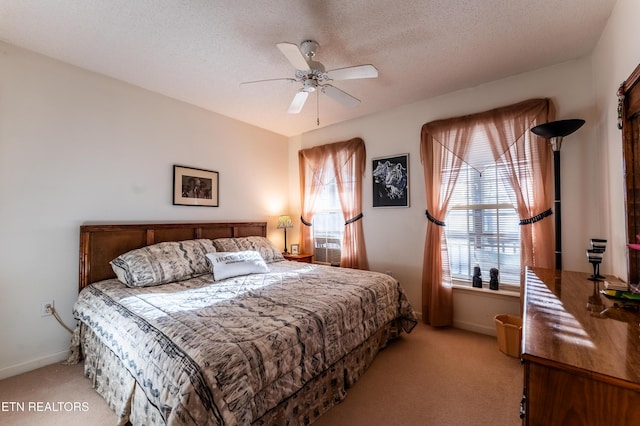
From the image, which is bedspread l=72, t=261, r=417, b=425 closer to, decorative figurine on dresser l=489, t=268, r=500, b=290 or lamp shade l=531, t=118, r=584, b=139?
decorative figurine on dresser l=489, t=268, r=500, b=290

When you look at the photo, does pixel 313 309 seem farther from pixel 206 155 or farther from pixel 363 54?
pixel 206 155

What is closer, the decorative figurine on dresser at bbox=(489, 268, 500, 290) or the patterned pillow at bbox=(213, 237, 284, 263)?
the decorative figurine on dresser at bbox=(489, 268, 500, 290)

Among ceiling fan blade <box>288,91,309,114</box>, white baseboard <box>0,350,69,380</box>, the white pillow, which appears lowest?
white baseboard <box>0,350,69,380</box>

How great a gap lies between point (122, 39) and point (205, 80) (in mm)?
738

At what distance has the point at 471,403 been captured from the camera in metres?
1.82

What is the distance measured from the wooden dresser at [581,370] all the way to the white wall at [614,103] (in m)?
1.15

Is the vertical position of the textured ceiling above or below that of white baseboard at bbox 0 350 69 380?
above

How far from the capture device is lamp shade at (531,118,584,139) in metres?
2.10

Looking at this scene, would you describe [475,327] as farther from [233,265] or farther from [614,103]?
[233,265]

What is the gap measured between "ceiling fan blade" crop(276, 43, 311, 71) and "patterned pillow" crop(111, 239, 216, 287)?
6.86ft

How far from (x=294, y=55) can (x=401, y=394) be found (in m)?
2.50

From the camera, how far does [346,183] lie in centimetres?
390

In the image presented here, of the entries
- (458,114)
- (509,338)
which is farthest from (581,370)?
(458,114)

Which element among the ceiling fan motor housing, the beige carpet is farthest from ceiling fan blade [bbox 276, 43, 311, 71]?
the beige carpet
